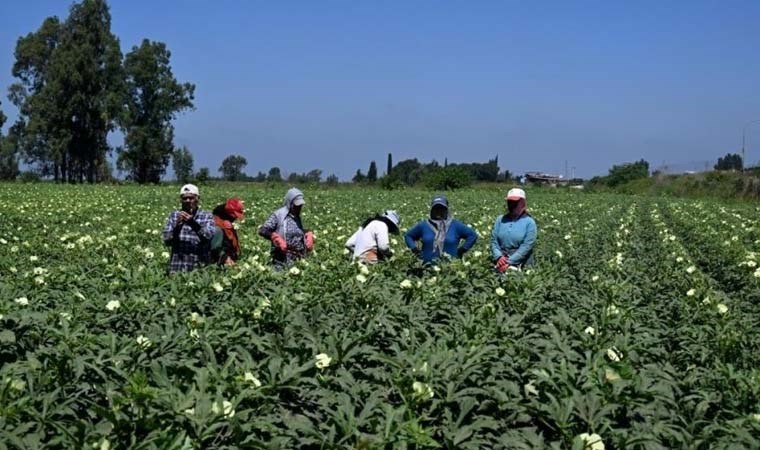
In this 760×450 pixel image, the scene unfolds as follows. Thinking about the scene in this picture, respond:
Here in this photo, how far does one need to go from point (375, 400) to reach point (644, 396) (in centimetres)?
122

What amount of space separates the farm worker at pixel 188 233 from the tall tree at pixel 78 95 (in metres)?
60.7

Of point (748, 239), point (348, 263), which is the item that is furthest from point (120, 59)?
point (348, 263)

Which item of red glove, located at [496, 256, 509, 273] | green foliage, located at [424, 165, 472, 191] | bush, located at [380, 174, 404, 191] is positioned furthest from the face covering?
green foliage, located at [424, 165, 472, 191]

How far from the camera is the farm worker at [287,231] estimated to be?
8.52 m

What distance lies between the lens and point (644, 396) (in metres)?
3.57

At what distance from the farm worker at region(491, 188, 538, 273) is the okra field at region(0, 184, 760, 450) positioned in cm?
75

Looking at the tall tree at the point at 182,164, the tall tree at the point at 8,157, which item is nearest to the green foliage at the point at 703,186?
the tall tree at the point at 182,164

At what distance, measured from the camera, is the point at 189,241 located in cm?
785

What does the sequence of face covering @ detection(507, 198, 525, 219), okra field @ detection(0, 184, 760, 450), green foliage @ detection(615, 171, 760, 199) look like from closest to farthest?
okra field @ detection(0, 184, 760, 450), face covering @ detection(507, 198, 525, 219), green foliage @ detection(615, 171, 760, 199)

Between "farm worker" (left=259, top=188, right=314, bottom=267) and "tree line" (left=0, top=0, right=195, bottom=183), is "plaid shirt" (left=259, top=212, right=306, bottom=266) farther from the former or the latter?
"tree line" (left=0, top=0, right=195, bottom=183)

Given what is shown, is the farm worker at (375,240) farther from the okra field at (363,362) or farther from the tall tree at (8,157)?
the tall tree at (8,157)

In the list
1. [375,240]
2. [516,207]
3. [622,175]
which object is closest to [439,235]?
[375,240]

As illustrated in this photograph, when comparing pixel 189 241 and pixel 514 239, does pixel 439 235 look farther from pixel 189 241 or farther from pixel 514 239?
pixel 189 241

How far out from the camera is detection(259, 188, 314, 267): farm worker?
8.52 m
